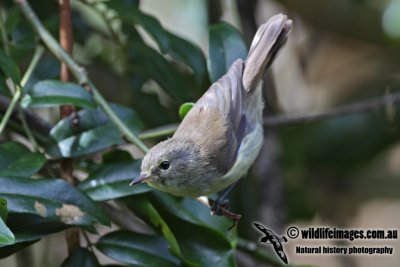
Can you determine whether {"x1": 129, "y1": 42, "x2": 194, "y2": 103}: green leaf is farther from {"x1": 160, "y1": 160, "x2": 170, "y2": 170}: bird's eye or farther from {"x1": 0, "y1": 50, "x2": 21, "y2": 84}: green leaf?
{"x1": 0, "y1": 50, "x2": 21, "y2": 84}: green leaf

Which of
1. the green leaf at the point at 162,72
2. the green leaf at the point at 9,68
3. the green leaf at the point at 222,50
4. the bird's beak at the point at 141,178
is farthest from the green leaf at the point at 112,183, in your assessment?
the green leaf at the point at 162,72

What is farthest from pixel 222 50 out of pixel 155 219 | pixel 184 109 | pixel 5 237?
pixel 5 237

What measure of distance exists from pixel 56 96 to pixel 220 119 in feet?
1.98

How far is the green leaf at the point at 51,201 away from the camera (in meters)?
2.24

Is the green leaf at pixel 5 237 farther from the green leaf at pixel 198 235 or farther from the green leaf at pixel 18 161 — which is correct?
the green leaf at pixel 198 235

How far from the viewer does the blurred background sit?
3.79 m

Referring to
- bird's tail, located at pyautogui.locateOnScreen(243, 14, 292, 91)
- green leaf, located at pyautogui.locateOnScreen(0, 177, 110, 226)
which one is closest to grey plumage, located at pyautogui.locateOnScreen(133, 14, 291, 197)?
bird's tail, located at pyautogui.locateOnScreen(243, 14, 292, 91)

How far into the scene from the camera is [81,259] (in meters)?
2.43

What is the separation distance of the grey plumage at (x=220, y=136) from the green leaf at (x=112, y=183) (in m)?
0.08

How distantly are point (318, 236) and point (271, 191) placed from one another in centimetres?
42

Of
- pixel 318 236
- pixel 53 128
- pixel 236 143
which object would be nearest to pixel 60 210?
pixel 53 128

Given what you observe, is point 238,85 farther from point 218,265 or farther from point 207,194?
point 218,265

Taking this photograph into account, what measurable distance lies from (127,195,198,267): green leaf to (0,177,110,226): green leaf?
0.68 feet

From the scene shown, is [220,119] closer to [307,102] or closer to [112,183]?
[112,183]
